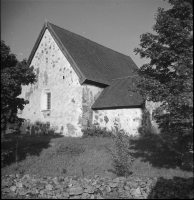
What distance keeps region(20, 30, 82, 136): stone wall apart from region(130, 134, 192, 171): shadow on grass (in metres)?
5.83

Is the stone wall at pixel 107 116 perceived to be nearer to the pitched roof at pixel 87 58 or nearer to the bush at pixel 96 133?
the bush at pixel 96 133

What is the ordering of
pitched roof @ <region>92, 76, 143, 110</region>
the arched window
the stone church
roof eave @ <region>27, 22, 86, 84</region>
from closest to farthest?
1. pitched roof @ <region>92, 76, 143, 110</region>
2. the stone church
3. roof eave @ <region>27, 22, 86, 84</region>
4. the arched window

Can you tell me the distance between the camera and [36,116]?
61.4 ft

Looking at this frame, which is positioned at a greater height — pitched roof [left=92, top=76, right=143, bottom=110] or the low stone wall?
pitched roof [left=92, top=76, right=143, bottom=110]

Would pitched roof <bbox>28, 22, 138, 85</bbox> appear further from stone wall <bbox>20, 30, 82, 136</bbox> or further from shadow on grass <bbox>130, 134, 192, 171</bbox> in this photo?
shadow on grass <bbox>130, 134, 192, 171</bbox>

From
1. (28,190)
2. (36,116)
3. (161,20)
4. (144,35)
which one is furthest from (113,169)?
(36,116)

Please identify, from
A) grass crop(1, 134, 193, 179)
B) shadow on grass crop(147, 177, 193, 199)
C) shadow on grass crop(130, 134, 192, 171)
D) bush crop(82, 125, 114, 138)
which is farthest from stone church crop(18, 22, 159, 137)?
shadow on grass crop(147, 177, 193, 199)

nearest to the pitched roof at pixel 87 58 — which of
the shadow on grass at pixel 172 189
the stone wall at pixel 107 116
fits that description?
the stone wall at pixel 107 116

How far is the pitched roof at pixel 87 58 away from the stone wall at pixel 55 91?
57cm

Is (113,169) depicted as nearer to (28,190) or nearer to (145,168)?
(145,168)

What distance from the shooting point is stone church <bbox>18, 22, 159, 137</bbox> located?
15867mm

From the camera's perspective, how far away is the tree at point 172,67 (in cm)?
628

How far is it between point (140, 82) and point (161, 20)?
2.33 metres

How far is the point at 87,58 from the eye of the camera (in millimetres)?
19094
